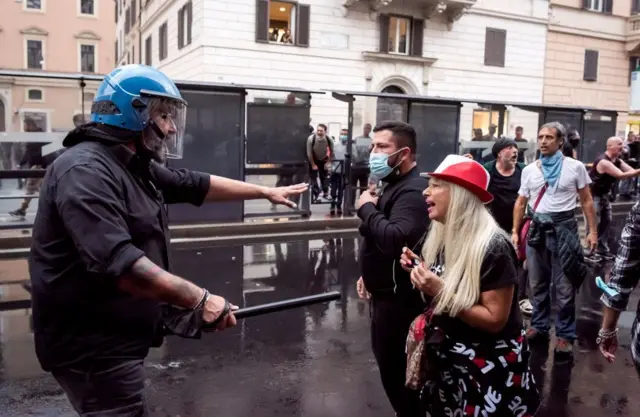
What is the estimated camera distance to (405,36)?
79.0ft

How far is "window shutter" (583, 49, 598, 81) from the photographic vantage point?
91.5 feet

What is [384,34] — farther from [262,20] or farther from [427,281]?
[427,281]

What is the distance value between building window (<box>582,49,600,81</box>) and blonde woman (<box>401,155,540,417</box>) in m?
28.4

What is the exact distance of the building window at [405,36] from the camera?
2381 cm

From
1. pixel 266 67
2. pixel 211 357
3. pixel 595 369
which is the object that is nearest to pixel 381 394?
pixel 211 357

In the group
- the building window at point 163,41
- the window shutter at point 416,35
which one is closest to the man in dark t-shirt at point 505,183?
the window shutter at point 416,35

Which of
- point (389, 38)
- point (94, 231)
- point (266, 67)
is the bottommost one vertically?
point (94, 231)

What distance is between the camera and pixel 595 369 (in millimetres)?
4812

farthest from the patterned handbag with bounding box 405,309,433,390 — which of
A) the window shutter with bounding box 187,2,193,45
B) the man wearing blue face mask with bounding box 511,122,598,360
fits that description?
the window shutter with bounding box 187,2,193,45

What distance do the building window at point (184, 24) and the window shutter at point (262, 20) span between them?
2.56 metres

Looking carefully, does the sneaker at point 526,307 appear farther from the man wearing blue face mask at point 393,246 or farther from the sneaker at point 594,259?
the man wearing blue face mask at point 393,246

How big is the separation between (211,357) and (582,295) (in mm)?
4493

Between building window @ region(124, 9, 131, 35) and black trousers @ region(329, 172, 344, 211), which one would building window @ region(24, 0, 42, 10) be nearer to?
building window @ region(124, 9, 131, 35)

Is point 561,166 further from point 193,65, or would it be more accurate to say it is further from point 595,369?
point 193,65
